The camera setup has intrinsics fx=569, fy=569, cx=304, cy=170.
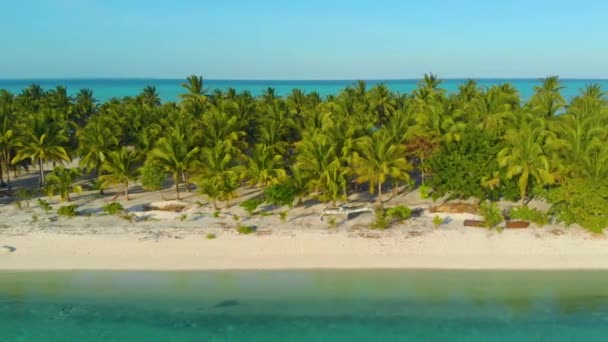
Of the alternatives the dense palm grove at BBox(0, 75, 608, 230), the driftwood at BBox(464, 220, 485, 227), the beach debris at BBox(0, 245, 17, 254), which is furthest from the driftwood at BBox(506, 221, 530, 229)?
the beach debris at BBox(0, 245, 17, 254)

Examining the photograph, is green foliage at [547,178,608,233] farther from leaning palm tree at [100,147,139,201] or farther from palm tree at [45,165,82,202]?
palm tree at [45,165,82,202]

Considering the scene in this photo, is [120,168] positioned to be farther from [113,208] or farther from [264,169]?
[264,169]

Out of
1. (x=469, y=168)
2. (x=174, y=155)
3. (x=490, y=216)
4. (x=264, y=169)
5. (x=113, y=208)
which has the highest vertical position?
(x=174, y=155)

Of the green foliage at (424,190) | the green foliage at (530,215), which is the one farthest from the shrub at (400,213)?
the green foliage at (530,215)

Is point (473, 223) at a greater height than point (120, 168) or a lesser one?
lesser

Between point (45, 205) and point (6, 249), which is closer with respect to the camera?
point (6, 249)

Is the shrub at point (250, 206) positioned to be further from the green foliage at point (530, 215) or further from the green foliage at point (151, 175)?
the green foliage at point (530, 215)

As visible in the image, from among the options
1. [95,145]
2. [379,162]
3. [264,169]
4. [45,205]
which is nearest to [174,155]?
[264,169]
